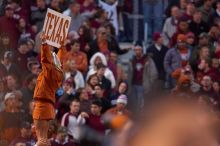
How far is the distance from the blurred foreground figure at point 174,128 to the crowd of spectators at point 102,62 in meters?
2.35

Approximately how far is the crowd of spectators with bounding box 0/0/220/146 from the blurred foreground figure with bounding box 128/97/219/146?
2345 millimetres

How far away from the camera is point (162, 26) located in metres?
26.5

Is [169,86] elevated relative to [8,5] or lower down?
lower down

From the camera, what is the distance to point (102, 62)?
916 inches

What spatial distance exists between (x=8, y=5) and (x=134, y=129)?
8.28 m

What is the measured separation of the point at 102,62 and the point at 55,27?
6.11 m

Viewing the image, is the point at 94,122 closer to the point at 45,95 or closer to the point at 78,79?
the point at 78,79

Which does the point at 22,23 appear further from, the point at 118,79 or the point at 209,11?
the point at 209,11

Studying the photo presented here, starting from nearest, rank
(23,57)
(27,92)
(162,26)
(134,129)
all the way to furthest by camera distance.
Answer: (134,129) < (27,92) < (23,57) < (162,26)

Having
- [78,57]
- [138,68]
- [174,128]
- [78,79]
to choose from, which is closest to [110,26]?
[138,68]

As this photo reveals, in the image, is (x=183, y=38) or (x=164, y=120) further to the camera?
(x=183, y=38)

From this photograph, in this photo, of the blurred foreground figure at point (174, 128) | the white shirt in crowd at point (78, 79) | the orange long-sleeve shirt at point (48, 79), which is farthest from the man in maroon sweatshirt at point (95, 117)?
the orange long-sleeve shirt at point (48, 79)

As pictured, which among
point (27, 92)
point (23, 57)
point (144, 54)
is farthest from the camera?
point (144, 54)

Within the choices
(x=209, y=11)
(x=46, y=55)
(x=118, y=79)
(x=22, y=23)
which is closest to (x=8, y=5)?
(x=22, y=23)
